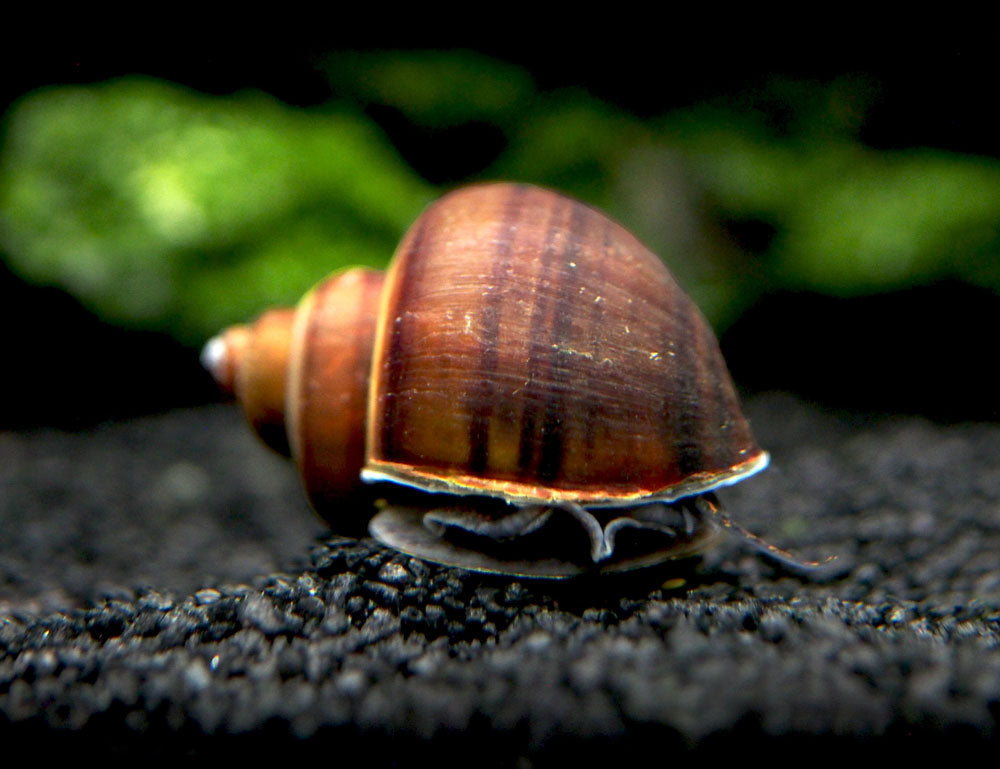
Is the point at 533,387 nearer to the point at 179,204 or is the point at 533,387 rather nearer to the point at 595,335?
the point at 595,335

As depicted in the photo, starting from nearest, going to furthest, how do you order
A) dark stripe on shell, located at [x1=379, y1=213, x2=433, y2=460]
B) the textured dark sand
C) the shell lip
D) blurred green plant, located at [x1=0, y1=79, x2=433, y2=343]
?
the textured dark sand → the shell lip → dark stripe on shell, located at [x1=379, y1=213, x2=433, y2=460] → blurred green plant, located at [x1=0, y1=79, x2=433, y2=343]

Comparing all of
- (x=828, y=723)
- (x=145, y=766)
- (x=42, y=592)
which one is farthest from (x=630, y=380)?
(x=42, y=592)

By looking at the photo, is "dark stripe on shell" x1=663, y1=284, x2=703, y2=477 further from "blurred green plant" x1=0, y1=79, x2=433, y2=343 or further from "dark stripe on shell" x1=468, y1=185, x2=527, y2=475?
"blurred green plant" x1=0, y1=79, x2=433, y2=343

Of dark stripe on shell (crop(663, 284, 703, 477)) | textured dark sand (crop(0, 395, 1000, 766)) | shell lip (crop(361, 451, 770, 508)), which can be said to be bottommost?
textured dark sand (crop(0, 395, 1000, 766))

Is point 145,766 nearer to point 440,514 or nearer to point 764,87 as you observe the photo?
point 440,514

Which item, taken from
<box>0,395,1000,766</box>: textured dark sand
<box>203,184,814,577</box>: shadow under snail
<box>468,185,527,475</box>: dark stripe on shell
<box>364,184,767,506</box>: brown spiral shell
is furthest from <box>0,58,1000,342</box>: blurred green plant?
<box>468,185,527,475</box>: dark stripe on shell

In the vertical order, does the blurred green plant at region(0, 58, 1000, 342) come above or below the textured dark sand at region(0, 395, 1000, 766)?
above

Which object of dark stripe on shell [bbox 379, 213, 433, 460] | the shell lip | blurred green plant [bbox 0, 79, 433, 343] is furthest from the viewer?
blurred green plant [bbox 0, 79, 433, 343]

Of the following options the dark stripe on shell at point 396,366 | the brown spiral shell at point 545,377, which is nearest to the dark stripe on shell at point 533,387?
the brown spiral shell at point 545,377
